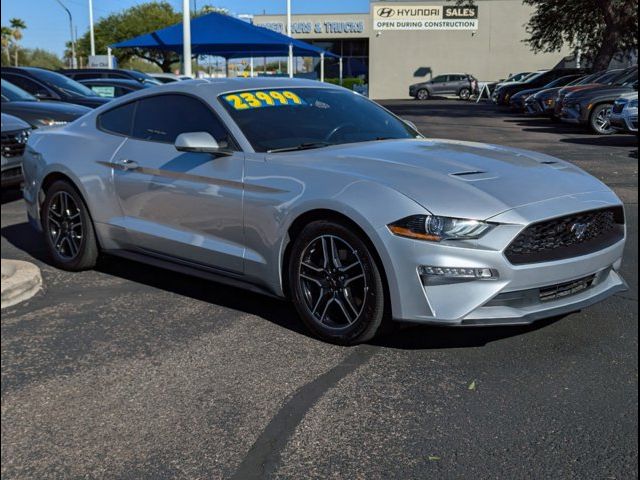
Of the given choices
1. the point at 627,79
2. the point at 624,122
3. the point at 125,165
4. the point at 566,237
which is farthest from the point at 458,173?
the point at 627,79

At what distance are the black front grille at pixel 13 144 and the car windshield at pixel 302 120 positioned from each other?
11.6 feet

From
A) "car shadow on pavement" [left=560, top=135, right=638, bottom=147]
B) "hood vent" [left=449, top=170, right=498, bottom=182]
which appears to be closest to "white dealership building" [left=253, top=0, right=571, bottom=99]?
"car shadow on pavement" [left=560, top=135, right=638, bottom=147]

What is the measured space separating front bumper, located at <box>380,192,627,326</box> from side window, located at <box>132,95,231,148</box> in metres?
1.52

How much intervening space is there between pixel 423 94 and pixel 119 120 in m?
39.1

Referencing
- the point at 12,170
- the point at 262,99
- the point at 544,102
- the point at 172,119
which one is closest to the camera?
the point at 262,99

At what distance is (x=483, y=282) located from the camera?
3.27 metres

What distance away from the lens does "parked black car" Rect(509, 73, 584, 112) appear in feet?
75.8

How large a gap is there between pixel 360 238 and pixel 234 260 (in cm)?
91

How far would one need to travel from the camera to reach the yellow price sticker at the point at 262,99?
14.6 feet

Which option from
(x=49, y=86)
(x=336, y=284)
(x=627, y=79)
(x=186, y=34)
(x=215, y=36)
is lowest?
(x=336, y=284)

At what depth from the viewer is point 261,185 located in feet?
13.0

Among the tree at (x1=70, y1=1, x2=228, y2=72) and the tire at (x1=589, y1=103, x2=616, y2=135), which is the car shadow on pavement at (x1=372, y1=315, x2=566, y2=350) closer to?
the tire at (x1=589, y1=103, x2=616, y2=135)

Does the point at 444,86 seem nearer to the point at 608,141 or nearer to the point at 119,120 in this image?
the point at 608,141

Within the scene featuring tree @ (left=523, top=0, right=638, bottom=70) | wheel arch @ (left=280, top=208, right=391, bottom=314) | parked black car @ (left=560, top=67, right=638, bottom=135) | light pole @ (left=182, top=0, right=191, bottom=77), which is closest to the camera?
wheel arch @ (left=280, top=208, right=391, bottom=314)
